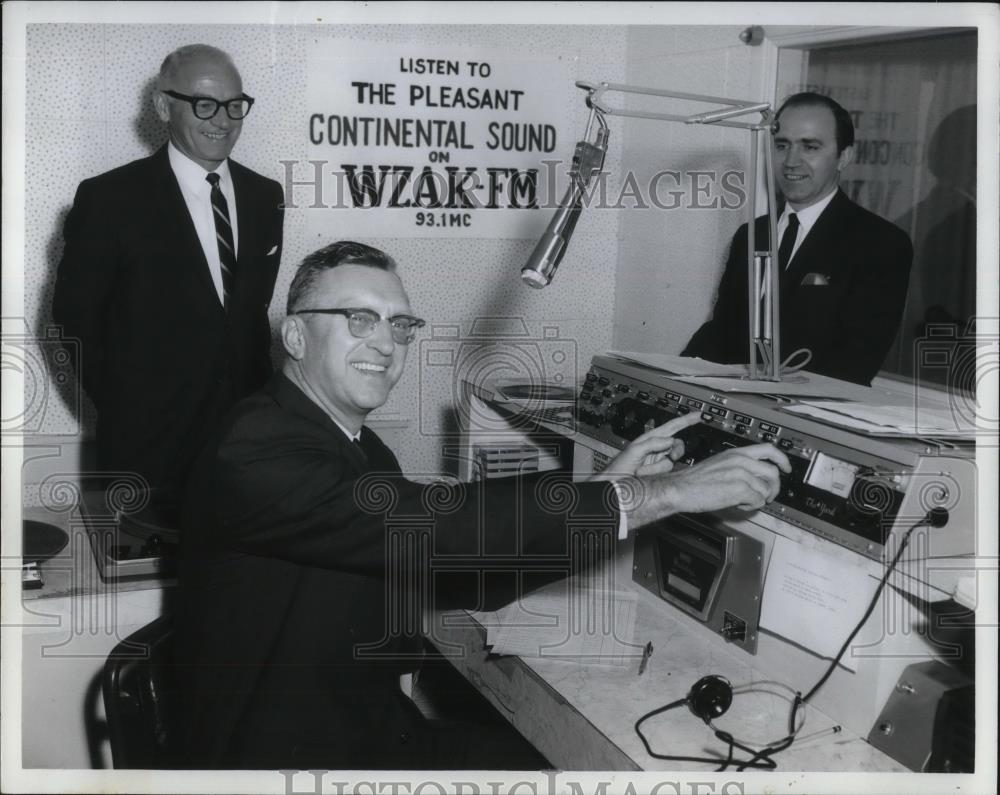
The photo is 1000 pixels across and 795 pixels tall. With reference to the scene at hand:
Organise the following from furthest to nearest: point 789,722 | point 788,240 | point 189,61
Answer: point 788,240
point 189,61
point 789,722

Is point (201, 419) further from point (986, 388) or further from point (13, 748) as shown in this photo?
point (986, 388)

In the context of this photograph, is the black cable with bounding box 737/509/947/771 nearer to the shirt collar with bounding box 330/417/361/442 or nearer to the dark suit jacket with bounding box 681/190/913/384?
the dark suit jacket with bounding box 681/190/913/384

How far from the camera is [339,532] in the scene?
1.44 metres

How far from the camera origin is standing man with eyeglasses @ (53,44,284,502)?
1.79 meters

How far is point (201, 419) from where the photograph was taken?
194 cm

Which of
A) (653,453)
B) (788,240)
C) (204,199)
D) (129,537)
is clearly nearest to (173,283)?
(204,199)

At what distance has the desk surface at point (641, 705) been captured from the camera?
1314mm

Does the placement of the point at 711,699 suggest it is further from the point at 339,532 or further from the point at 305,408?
the point at 305,408

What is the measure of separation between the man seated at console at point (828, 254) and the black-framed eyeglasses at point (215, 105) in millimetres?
1026

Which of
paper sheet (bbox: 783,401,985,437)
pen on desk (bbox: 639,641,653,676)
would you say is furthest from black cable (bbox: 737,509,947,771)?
pen on desk (bbox: 639,641,653,676)

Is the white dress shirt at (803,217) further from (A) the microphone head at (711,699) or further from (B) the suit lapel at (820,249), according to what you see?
(A) the microphone head at (711,699)

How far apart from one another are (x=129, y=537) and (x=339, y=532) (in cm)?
60

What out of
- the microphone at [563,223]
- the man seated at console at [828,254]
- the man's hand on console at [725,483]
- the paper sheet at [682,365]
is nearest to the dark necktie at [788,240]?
the man seated at console at [828,254]

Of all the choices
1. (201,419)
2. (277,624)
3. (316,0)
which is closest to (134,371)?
(201,419)
